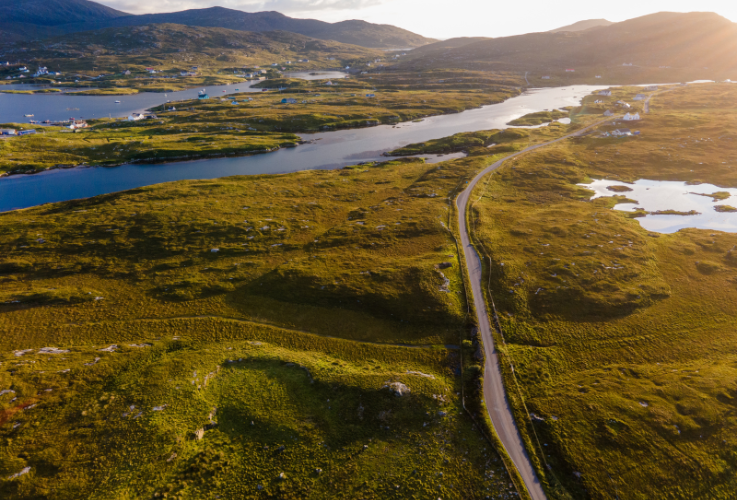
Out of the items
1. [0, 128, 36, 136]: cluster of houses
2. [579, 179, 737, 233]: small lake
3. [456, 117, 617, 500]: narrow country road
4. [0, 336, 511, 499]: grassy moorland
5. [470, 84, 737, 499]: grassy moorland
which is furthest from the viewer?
[0, 128, 36, 136]: cluster of houses

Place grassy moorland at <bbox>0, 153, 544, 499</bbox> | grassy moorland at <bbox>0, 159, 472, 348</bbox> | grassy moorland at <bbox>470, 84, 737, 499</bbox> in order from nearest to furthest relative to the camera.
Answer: grassy moorland at <bbox>0, 153, 544, 499</bbox> < grassy moorland at <bbox>470, 84, 737, 499</bbox> < grassy moorland at <bbox>0, 159, 472, 348</bbox>

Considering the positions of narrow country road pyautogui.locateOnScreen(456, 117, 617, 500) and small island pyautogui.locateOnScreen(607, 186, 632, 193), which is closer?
narrow country road pyautogui.locateOnScreen(456, 117, 617, 500)

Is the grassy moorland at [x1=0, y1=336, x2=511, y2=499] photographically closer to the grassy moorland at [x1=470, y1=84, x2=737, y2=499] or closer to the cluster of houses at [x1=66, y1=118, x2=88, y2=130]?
the grassy moorland at [x1=470, y1=84, x2=737, y2=499]

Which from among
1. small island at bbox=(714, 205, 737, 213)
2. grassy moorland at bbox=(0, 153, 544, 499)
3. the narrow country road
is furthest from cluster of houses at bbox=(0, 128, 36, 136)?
small island at bbox=(714, 205, 737, 213)

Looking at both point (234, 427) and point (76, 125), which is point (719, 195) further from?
point (76, 125)

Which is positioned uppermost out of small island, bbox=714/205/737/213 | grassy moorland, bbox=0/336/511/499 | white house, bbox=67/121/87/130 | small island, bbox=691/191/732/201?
white house, bbox=67/121/87/130

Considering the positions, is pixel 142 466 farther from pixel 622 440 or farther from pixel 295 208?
pixel 295 208

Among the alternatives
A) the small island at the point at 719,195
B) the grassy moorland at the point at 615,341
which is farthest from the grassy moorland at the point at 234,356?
the small island at the point at 719,195
